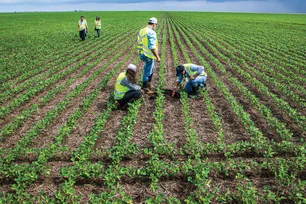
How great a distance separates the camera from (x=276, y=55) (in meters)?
13.6

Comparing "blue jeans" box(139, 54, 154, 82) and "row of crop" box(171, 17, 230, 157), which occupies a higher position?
"blue jeans" box(139, 54, 154, 82)

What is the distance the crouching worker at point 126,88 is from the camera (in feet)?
20.2

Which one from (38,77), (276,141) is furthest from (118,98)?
(38,77)

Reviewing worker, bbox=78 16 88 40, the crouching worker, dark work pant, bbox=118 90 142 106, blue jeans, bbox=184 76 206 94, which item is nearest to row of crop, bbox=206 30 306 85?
blue jeans, bbox=184 76 206 94

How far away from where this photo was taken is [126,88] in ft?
20.9

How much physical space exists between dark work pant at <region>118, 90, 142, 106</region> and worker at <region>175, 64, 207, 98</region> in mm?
1381

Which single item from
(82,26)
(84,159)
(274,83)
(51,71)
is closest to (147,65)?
(84,159)

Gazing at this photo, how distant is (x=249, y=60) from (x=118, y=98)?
910 centimetres

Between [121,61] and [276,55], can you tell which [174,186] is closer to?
[121,61]

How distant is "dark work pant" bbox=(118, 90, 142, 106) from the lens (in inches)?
257

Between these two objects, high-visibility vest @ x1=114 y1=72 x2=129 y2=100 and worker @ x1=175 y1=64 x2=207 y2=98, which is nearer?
high-visibility vest @ x1=114 y1=72 x2=129 y2=100

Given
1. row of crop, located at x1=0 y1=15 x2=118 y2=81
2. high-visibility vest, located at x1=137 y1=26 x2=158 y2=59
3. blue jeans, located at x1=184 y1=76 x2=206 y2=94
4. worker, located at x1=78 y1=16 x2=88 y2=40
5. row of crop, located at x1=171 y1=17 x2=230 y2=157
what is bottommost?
row of crop, located at x1=171 y1=17 x2=230 y2=157

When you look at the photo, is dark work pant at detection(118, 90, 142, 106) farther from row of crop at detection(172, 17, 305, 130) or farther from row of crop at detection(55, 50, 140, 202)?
row of crop at detection(172, 17, 305, 130)

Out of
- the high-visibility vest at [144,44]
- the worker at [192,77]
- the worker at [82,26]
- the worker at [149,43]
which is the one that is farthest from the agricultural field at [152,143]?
the worker at [82,26]
